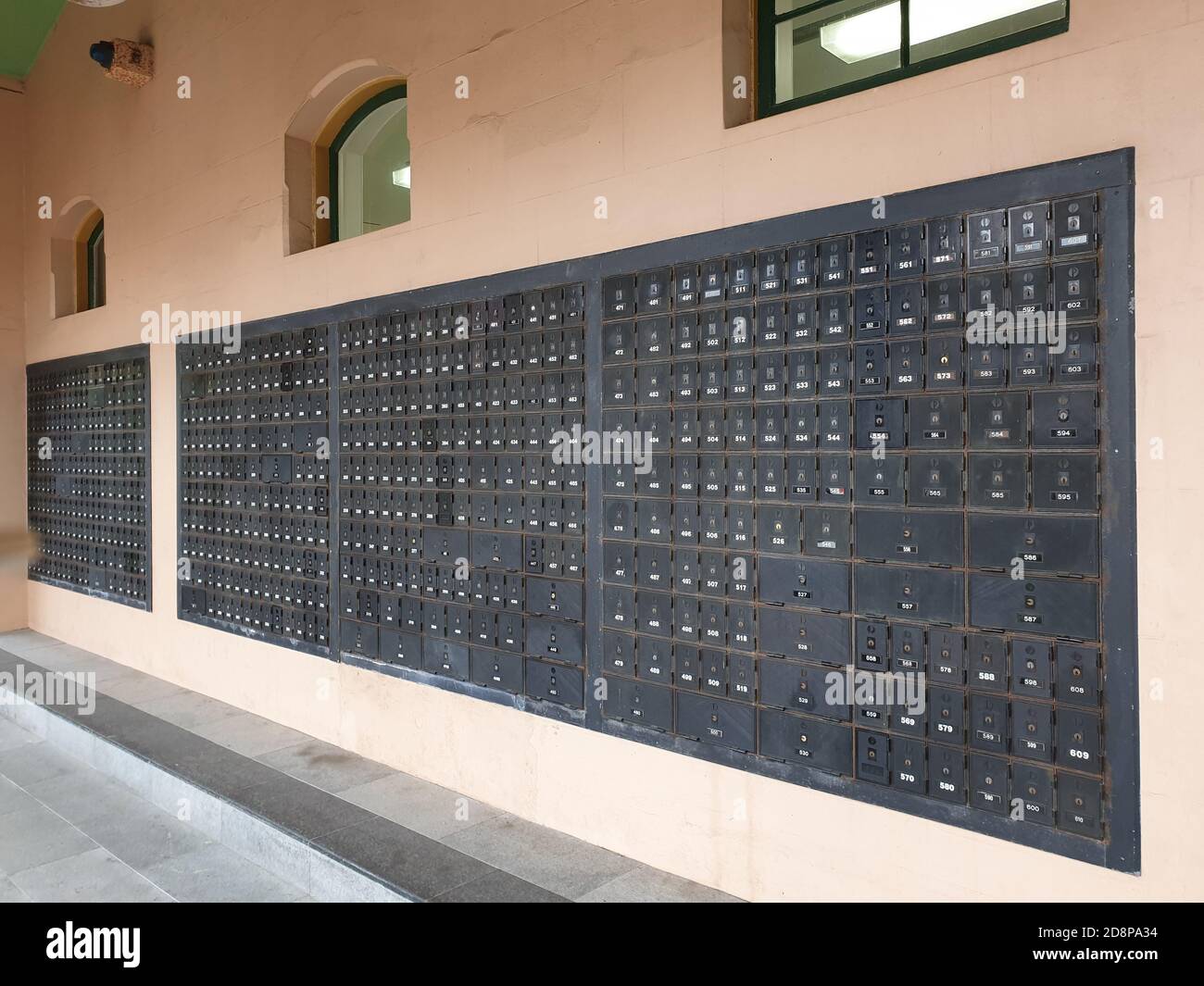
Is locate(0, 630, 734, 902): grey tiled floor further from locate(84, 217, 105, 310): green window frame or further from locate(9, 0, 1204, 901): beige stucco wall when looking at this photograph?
locate(84, 217, 105, 310): green window frame

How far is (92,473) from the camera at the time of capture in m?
6.52

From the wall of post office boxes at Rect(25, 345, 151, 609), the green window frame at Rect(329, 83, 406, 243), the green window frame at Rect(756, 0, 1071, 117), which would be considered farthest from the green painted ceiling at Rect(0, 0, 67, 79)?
the green window frame at Rect(756, 0, 1071, 117)

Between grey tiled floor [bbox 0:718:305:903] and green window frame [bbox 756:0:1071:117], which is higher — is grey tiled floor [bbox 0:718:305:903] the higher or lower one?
the lower one

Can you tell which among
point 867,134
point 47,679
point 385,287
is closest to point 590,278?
point 867,134

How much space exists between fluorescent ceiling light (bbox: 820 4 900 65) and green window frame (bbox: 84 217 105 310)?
20.5 feet

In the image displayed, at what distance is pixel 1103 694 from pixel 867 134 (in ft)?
5.48

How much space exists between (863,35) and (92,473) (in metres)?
5.93

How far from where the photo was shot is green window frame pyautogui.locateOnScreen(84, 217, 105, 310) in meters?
7.13

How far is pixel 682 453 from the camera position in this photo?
305cm

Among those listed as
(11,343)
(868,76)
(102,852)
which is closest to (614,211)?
(868,76)

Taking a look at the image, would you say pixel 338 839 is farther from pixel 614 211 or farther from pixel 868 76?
pixel 868 76

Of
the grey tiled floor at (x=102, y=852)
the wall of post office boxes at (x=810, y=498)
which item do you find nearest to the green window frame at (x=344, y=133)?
the wall of post office boxes at (x=810, y=498)

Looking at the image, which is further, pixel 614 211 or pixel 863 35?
pixel 614 211

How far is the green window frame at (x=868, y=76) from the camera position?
2.51m
